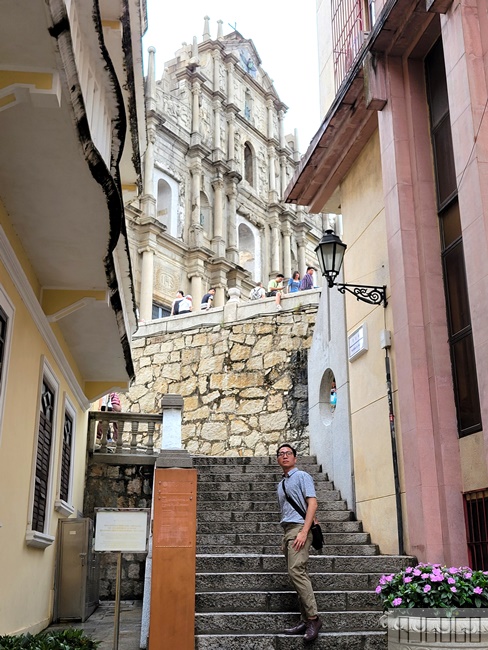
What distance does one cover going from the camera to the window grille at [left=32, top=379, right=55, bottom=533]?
332 inches

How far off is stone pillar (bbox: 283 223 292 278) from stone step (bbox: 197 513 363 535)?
84.6 ft

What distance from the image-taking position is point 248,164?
3534 cm

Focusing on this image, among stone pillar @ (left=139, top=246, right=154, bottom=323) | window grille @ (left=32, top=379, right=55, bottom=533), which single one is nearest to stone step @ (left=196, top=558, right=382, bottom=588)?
window grille @ (left=32, top=379, right=55, bottom=533)

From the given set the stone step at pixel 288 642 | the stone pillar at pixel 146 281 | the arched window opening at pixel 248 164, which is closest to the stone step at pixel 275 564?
the stone step at pixel 288 642

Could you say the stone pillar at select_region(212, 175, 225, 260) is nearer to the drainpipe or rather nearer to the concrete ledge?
the concrete ledge

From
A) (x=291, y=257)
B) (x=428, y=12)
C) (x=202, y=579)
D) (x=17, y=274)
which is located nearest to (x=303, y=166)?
(x=428, y=12)

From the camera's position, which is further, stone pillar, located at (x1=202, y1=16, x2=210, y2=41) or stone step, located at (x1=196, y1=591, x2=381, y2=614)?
stone pillar, located at (x1=202, y1=16, x2=210, y2=41)

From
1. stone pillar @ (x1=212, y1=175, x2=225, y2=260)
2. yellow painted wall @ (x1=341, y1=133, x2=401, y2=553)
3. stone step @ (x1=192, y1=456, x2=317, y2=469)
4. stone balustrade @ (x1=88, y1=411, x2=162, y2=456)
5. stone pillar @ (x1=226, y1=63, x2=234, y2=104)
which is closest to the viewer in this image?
yellow painted wall @ (x1=341, y1=133, x2=401, y2=553)

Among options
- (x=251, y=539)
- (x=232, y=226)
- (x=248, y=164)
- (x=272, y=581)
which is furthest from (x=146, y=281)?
(x=272, y=581)

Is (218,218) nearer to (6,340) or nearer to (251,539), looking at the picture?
(251,539)

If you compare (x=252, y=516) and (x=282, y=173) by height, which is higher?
(x=282, y=173)

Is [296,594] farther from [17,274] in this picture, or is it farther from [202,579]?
[17,274]

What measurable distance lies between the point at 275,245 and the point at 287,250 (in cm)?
89

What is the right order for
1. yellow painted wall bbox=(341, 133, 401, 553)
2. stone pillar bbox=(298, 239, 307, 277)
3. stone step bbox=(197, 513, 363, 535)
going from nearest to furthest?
1. yellow painted wall bbox=(341, 133, 401, 553)
2. stone step bbox=(197, 513, 363, 535)
3. stone pillar bbox=(298, 239, 307, 277)
